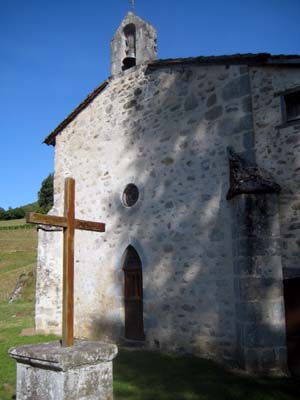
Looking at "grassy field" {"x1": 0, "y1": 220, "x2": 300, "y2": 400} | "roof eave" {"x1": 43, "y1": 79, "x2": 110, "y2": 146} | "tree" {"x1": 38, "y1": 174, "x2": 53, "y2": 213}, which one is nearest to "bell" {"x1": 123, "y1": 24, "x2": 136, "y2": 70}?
"roof eave" {"x1": 43, "y1": 79, "x2": 110, "y2": 146}

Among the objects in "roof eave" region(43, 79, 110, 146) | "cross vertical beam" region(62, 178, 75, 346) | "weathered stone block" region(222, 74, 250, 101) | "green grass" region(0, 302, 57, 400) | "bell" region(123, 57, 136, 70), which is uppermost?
"bell" region(123, 57, 136, 70)

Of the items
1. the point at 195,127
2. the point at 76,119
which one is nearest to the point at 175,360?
the point at 195,127

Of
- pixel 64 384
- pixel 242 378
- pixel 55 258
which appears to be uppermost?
pixel 55 258

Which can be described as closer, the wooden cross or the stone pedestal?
the stone pedestal

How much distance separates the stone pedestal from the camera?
374cm

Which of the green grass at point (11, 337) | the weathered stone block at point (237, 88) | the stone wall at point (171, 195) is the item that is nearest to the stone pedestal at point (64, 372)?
the green grass at point (11, 337)

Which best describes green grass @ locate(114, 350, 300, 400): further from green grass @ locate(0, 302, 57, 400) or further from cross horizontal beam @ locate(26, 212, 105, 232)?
cross horizontal beam @ locate(26, 212, 105, 232)

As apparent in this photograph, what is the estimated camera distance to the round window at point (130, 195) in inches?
387

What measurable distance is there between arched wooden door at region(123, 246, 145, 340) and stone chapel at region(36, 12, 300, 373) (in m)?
0.03

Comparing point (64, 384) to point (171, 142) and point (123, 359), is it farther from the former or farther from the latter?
point (171, 142)

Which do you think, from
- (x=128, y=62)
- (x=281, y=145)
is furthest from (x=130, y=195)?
(x=281, y=145)

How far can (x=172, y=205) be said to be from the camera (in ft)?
29.1

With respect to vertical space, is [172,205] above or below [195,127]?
below

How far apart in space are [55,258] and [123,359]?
4503 millimetres
